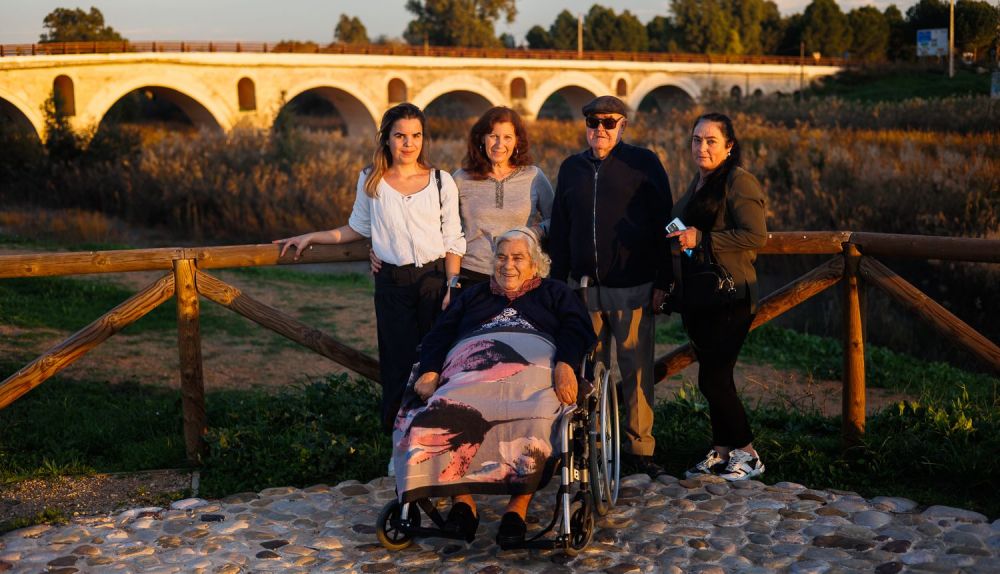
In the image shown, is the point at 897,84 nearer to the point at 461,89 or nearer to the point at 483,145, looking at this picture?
the point at 461,89

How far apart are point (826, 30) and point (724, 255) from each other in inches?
2797

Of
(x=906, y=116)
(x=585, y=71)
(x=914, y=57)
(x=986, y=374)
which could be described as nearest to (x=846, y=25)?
(x=914, y=57)

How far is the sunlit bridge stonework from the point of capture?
32688 mm

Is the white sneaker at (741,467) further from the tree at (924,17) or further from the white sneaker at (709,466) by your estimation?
the tree at (924,17)

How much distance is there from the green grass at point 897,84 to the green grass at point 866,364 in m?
23.7

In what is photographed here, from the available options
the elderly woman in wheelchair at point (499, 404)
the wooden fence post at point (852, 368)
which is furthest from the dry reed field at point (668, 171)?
the elderly woman in wheelchair at point (499, 404)

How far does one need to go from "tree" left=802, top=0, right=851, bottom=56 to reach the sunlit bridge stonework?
376 inches

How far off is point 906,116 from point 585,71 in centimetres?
3178

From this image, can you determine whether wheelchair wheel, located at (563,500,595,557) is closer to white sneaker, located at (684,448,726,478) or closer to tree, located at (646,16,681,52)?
white sneaker, located at (684,448,726,478)

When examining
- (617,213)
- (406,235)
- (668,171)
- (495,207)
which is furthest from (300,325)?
(668,171)

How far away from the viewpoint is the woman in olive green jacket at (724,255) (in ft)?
14.7

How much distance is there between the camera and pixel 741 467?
4.80 meters

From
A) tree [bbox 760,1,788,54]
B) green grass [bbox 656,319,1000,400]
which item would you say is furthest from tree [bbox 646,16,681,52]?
green grass [bbox 656,319,1000,400]

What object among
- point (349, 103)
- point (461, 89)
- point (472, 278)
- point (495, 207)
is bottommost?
point (472, 278)
